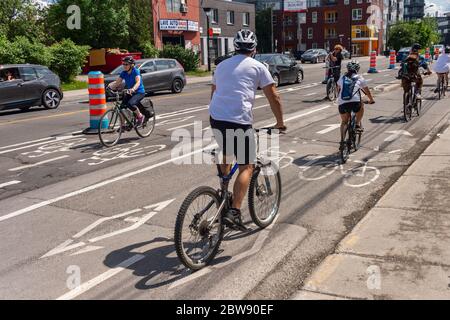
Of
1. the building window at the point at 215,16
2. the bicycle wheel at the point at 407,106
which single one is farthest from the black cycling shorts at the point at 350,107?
the building window at the point at 215,16

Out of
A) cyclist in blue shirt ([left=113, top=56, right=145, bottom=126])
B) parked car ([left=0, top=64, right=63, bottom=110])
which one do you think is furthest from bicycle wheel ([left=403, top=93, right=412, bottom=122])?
parked car ([left=0, top=64, right=63, bottom=110])

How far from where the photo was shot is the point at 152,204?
20.6 ft

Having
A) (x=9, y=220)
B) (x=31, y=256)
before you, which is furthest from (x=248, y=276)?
Result: (x=9, y=220)

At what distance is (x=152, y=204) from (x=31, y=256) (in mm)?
1837

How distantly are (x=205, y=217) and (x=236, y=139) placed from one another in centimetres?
82

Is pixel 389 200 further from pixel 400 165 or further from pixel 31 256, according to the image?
pixel 31 256

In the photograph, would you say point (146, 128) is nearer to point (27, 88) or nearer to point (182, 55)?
point (27, 88)

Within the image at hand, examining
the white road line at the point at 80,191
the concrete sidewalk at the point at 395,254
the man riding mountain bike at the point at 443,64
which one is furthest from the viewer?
the man riding mountain bike at the point at 443,64

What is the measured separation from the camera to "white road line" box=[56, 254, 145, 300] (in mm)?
3969

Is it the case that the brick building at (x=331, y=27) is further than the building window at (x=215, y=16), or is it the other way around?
the brick building at (x=331, y=27)

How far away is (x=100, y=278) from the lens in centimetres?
427

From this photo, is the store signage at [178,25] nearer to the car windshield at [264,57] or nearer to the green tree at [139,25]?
the green tree at [139,25]

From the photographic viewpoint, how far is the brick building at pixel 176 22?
139 feet

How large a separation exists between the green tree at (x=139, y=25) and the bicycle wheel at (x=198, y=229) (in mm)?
36195
